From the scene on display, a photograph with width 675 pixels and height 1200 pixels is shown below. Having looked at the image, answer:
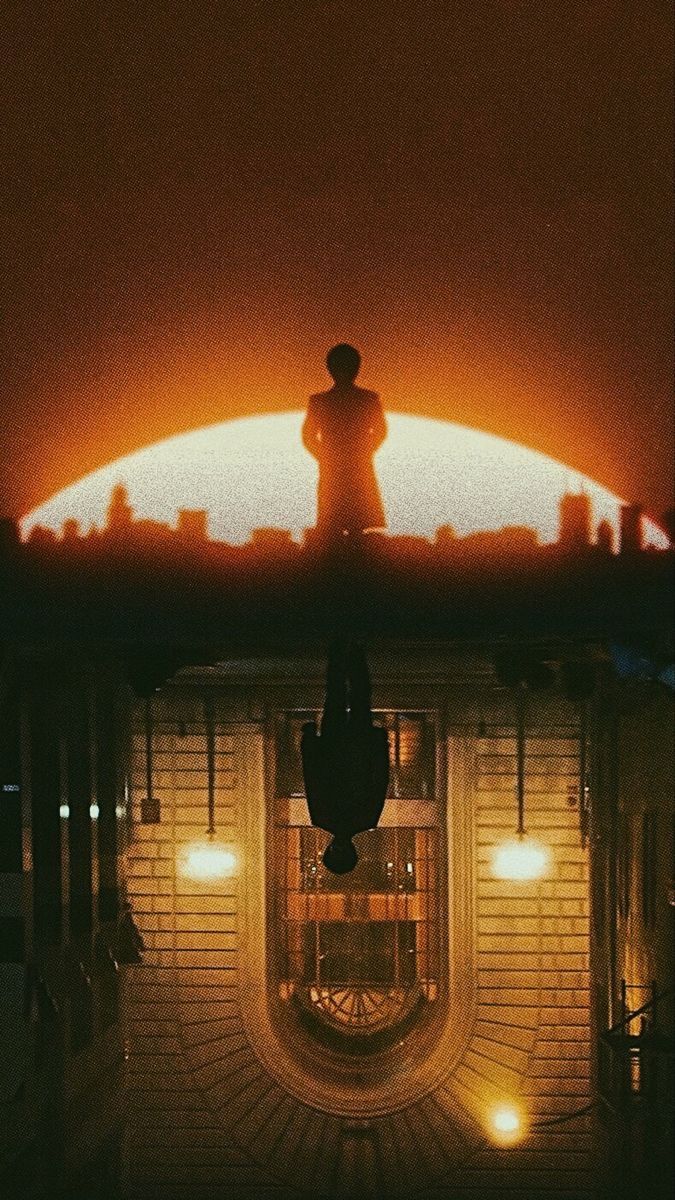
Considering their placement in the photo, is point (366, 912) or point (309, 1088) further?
point (366, 912)

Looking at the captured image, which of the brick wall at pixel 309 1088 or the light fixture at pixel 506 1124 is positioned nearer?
the brick wall at pixel 309 1088

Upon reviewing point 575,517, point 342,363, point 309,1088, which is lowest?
point 309,1088

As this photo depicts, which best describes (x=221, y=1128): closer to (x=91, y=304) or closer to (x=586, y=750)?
(x=586, y=750)

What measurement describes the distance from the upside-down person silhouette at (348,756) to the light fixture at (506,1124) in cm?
276

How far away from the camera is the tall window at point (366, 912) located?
4.87 metres

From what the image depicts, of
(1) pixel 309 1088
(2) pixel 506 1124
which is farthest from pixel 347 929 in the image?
(2) pixel 506 1124

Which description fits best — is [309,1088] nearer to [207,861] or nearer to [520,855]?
[207,861]

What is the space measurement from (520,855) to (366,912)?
0.78 metres

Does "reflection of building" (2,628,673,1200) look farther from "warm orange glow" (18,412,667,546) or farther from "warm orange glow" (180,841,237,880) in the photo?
"warm orange glow" (18,412,667,546)

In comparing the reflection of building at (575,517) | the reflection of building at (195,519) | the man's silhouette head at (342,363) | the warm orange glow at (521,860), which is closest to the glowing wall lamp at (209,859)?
the warm orange glow at (521,860)

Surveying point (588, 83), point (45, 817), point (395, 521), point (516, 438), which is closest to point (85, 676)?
point (45, 817)

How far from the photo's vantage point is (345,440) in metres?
2.43

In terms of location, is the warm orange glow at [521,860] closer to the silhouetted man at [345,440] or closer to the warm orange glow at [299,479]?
the warm orange glow at [299,479]

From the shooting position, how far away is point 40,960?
13.4 feet
